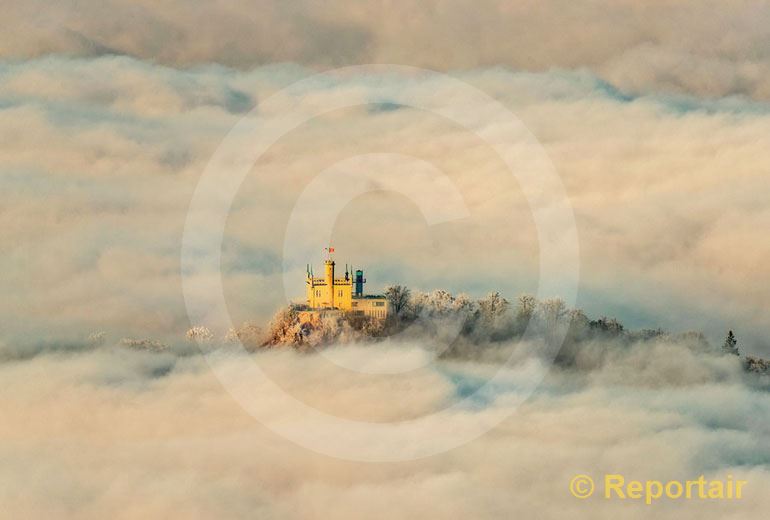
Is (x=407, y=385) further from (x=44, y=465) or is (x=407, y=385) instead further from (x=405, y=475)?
(x=44, y=465)
